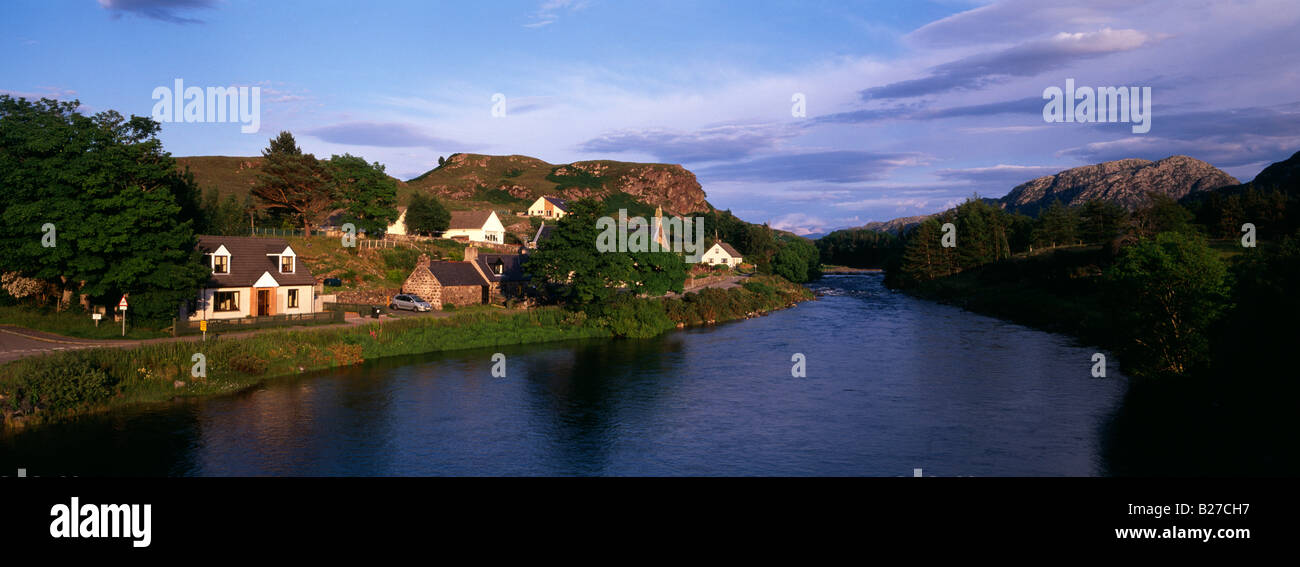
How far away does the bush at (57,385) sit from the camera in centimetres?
2847

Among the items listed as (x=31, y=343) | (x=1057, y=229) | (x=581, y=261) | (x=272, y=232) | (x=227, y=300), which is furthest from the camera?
(x=1057, y=229)

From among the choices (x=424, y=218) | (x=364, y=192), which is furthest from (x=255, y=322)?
(x=424, y=218)

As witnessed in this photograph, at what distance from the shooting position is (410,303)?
5866cm

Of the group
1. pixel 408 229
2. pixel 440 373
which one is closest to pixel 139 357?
pixel 440 373

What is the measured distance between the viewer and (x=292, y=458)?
2502cm

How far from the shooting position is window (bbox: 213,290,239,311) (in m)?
48.4

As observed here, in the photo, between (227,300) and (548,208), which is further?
(548,208)

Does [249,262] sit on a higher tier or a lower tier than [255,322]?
higher

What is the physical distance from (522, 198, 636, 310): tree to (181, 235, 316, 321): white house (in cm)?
1730

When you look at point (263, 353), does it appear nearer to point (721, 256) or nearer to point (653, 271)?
point (653, 271)

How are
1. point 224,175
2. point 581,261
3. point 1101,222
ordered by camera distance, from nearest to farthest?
1. point 581,261
2. point 1101,222
3. point 224,175

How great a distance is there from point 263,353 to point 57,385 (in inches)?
408

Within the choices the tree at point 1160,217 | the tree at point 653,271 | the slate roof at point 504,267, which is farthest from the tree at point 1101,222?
the slate roof at point 504,267
